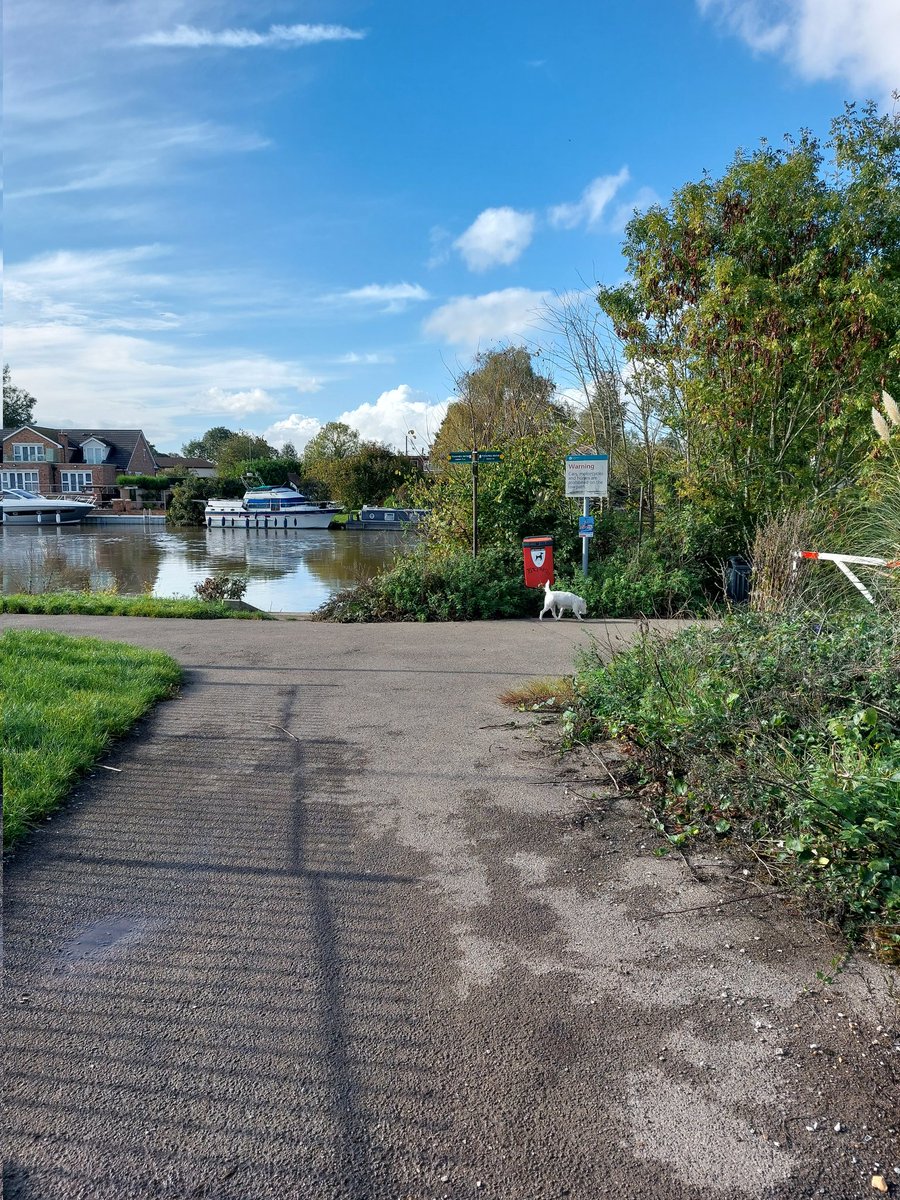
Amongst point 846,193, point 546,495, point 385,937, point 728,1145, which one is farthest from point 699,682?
point 846,193

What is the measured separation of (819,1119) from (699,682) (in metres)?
2.67

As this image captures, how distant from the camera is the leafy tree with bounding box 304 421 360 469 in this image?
67125 millimetres

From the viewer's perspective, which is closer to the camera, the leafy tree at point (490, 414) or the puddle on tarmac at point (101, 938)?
the puddle on tarmac at point (101, 938)

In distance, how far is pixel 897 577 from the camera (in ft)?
18.6

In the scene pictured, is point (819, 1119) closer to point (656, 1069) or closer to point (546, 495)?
point (656, 1069)

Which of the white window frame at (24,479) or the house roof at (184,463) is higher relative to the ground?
the house roof at (184,463)

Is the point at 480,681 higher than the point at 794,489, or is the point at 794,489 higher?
the point at 794,489

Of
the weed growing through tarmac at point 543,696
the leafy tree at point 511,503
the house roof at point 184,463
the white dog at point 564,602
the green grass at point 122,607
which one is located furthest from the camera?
the house roof at point 184,463

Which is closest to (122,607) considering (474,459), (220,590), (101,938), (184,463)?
(220,590)

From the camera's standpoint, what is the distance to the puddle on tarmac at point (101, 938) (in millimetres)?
3010

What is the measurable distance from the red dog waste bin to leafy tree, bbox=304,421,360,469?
57.0m

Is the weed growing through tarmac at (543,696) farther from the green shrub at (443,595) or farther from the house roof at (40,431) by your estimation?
the house roof at (40,431)

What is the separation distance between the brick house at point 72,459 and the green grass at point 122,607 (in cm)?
6107

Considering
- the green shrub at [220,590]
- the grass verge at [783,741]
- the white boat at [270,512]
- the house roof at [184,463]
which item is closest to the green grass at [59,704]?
the grass verge at [783,741]
